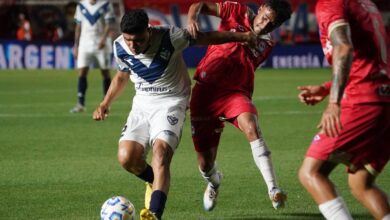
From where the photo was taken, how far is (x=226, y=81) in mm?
8750

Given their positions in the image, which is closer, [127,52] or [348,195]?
[127,52]

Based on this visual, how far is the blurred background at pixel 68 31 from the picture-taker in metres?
29.6

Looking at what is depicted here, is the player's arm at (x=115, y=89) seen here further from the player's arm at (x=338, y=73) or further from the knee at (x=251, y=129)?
the player's arm at (x=338, y=73)

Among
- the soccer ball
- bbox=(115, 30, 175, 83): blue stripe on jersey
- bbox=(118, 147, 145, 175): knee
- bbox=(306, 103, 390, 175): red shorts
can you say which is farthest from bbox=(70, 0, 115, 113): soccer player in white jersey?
bbox=(306, 103, 390, 175): red shorts

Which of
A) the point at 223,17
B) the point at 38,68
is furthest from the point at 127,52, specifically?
the point at 38,68

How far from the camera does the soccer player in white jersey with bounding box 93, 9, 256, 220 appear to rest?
739 cm

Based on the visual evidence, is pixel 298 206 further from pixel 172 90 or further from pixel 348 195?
pixel 172 90

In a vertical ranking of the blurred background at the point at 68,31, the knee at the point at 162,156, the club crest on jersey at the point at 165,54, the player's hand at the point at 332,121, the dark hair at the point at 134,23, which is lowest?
the blurred background at the point at 68,31

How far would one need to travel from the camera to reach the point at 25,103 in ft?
61.3

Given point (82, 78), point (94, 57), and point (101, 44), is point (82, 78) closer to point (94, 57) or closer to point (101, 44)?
point (94, 57)

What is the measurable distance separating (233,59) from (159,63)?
1292 millimetres

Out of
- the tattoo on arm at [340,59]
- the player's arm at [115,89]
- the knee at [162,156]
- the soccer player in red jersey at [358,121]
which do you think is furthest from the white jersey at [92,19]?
the tattoo on arm at [340,59]

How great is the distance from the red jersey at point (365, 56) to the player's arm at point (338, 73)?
21cm

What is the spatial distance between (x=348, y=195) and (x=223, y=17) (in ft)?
7.33
